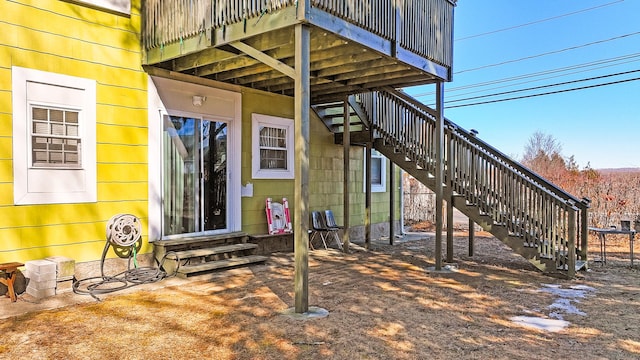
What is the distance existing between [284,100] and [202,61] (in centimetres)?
257

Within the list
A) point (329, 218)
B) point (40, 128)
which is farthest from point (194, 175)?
point (329, 218)

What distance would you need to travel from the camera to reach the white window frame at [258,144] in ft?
23.8

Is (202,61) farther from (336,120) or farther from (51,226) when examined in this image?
(336,120)

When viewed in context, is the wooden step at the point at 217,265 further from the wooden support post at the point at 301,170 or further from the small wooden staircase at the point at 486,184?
the small wooden staircase at the point at 486,184

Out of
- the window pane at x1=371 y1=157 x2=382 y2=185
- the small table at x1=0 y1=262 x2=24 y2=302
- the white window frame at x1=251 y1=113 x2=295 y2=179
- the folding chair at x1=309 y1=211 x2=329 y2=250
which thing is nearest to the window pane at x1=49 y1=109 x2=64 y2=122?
the small table at x1=0 y1=262 x2=24 y2=302

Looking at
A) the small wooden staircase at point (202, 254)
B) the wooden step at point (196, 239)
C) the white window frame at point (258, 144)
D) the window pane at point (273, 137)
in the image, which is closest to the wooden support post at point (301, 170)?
the small wooden staircase at point (202, 254)

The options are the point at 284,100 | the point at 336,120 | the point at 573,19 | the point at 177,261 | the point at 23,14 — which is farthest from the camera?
the point at 573,19

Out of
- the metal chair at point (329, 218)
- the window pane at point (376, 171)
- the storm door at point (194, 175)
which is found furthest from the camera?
the window pane at point (376, 171)

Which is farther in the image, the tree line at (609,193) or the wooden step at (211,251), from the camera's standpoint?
the tree line at (609,193)

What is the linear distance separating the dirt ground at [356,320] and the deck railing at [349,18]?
311 centimetres

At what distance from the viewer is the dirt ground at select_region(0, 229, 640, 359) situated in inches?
124

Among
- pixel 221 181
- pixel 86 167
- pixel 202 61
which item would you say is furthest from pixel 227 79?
pixel 86 167

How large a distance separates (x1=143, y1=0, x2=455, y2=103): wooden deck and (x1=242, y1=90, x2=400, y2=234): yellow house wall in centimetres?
69

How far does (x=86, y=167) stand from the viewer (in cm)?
522
